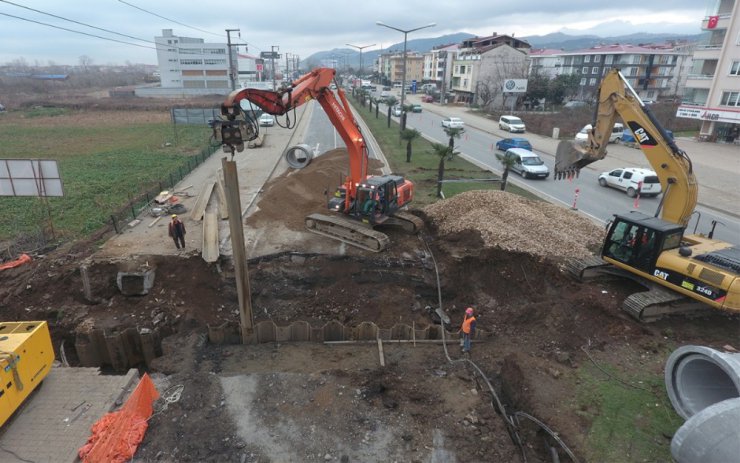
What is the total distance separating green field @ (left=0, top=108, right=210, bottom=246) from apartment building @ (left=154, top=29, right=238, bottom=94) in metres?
45.0

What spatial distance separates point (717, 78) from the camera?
39250mm

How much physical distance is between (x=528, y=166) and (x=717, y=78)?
26389mm

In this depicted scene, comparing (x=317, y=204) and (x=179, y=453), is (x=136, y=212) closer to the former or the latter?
(x=317, y=204)

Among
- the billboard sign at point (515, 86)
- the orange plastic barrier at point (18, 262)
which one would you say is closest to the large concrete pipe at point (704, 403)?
the orange plastic barrier at point (18, 262)

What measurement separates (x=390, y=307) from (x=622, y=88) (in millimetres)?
9293

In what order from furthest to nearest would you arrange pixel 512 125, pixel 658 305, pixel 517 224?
pixel 512 125, pixel 517 224, pixel 658 305

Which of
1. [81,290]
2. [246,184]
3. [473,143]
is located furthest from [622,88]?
[473,143]

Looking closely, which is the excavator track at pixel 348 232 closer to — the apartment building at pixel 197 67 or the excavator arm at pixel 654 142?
the excavator arm at pixel 654 142

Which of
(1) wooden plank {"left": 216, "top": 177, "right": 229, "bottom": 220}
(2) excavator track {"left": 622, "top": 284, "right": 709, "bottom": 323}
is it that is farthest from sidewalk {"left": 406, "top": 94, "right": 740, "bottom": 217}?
(1) wooden plank {"left": 216, "top": 177, "right": 229, "bottom": 220}

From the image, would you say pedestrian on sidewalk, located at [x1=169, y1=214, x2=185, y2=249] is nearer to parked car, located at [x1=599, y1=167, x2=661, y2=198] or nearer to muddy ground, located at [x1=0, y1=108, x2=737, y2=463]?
muddy ground, located at [x1=0, y1=108, x2=737, y2=463]

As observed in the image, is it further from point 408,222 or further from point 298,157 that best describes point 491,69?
point 408,222

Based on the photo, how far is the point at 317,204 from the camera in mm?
19578

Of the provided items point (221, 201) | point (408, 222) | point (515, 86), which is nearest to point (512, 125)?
point (515, 86)

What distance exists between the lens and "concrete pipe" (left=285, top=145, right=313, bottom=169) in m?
20.9
